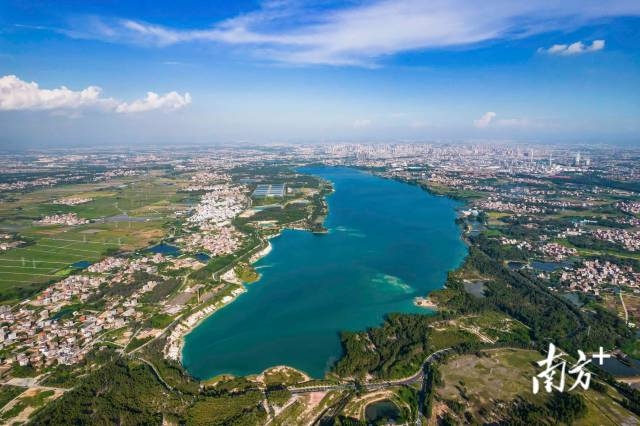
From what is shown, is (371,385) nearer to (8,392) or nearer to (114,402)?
(114,402)

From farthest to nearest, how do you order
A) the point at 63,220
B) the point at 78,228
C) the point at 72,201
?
1. the point at 72,201
2. the point at 63,220
3. the point at 78,228

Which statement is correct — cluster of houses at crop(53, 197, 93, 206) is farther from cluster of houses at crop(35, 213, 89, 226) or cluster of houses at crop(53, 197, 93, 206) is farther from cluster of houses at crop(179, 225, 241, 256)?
cluster of houses at crop(179, 225, 241, 256)

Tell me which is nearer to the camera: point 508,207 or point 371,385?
point 371,385

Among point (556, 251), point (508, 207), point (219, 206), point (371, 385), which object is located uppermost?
point (219, 206)

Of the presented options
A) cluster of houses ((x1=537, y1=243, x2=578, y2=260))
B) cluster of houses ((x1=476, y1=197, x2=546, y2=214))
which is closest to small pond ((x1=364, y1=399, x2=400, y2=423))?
cluster of houses ((x1=537, y1=243, x2=578, y2=260))

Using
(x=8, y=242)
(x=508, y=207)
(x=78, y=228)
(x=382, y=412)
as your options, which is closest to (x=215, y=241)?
(x=78, y=228)

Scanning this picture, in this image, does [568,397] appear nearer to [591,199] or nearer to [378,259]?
[378,259]

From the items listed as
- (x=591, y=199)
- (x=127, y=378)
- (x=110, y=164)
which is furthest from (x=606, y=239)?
(x=110, y=164)

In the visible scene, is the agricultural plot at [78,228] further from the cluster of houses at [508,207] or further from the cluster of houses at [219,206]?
the cluster of houses at [508,207]
